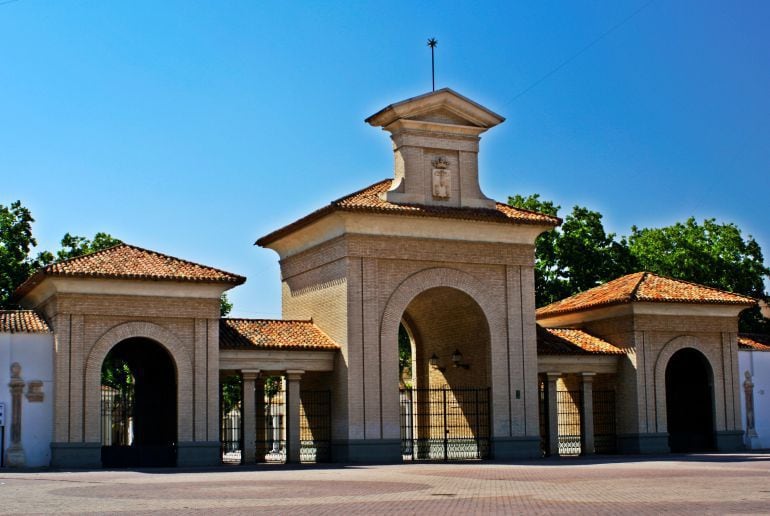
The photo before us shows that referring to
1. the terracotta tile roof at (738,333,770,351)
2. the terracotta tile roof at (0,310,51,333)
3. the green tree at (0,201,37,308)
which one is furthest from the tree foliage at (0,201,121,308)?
the terracotta tile roof at (738,333,770,351)

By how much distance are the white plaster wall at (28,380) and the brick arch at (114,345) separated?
1.17 m

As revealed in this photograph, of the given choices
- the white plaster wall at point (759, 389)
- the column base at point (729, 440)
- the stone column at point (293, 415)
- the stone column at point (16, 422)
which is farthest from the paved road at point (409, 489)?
the white plaster wall at point (759, 389)

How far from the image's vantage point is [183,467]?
1339 inches

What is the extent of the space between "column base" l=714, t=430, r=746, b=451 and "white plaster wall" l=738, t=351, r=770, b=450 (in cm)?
98

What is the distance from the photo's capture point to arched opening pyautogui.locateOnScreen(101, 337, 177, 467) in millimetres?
34906

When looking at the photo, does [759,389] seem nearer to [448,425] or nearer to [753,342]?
[753,342]

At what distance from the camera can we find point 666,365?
136 ft

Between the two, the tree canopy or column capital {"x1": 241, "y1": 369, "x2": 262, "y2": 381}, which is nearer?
column capital {"x1": 241, "y1": 369, "x2": 262, "y2": 381}

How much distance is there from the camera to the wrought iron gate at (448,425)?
38.2m

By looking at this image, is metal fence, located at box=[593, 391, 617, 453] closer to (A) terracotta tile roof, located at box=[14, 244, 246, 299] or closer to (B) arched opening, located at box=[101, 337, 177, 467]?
(A) terracotta tile roof, located at box=[14, 244, 246, 299]

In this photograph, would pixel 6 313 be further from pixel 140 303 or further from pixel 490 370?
pixel 490 370

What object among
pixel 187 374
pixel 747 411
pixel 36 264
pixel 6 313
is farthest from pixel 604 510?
pixel 36 264

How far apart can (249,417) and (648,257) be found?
3410 cm

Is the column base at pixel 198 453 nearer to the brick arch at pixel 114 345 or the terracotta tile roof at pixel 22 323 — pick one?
the brick arch at pixel 114 345
